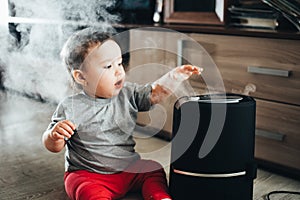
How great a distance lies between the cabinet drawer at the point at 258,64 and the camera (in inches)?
56.1

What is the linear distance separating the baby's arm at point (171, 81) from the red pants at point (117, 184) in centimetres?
21

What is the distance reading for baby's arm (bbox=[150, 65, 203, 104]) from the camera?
1.28m

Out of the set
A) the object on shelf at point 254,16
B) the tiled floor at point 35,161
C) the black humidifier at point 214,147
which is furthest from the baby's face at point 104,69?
the object on shelf at point 254,16

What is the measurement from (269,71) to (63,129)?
0.70 meters

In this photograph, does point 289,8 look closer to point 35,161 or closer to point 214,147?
point 214,147

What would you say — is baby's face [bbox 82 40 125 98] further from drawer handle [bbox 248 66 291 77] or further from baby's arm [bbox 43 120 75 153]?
drawer handle [bbox 248 66 291 77]

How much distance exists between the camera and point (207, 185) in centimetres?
114

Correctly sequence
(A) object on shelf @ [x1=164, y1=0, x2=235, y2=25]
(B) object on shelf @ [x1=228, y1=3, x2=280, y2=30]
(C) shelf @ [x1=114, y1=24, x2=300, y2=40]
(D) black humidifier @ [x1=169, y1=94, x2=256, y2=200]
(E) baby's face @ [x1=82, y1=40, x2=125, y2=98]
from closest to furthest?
1. (D) black humidifier @ [x1=169, y1=94, x2=256, y2=200]
2. (E) baby's face @ [x1=82, y1=40, x2=125, y2=98]
3. (C) shelf @ [x1=114, y1=24, x2=300, y2=40]
4. (B) object on shelf @ [x1=228, y1=3, x2=280, y2=30]
5. (A) object on shelf @ [x1=164, y1=0, x2=235, y2=25]

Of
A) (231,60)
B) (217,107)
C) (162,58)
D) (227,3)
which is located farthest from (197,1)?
(217,107)

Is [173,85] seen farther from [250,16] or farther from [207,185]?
[250,16]

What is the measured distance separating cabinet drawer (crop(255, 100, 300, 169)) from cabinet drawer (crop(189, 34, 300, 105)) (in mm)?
33

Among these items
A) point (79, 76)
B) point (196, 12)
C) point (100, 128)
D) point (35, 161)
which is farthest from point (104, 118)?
point (196, 12)

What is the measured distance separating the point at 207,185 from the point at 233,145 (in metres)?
0.12

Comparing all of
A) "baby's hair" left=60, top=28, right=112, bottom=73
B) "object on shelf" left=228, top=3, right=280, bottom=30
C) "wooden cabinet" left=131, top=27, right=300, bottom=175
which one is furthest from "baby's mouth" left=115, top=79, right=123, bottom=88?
"object on shelf" left=228, top=3, right=280, bottom=30
